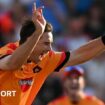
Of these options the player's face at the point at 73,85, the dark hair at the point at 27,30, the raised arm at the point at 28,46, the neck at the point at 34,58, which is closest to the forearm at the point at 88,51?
the neck at the point at 34,58

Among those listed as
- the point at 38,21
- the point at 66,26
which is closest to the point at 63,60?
the point at 38,21

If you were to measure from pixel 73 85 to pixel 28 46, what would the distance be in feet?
10.6

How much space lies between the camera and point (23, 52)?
21.6ft

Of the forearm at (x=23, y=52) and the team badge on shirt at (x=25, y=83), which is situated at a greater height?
the forearm at (x=23, y=52)

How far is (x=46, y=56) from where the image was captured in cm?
743

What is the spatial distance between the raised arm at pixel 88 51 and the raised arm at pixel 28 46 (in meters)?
0.95

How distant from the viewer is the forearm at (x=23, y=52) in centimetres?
653

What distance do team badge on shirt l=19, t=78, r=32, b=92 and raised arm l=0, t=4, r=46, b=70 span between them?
46cm

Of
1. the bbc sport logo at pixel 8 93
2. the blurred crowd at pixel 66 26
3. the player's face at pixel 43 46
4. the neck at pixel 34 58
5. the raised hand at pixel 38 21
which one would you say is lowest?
the blurred crowd at pixel 66 26

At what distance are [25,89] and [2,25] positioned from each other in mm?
4845

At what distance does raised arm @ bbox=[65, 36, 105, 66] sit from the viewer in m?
7.39

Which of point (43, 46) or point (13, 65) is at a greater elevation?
point (13, 65)

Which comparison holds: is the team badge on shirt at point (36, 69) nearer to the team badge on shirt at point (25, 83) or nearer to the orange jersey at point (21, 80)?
the orange jersey at point (21, 80)

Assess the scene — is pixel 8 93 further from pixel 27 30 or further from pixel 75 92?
pixel 75 92
